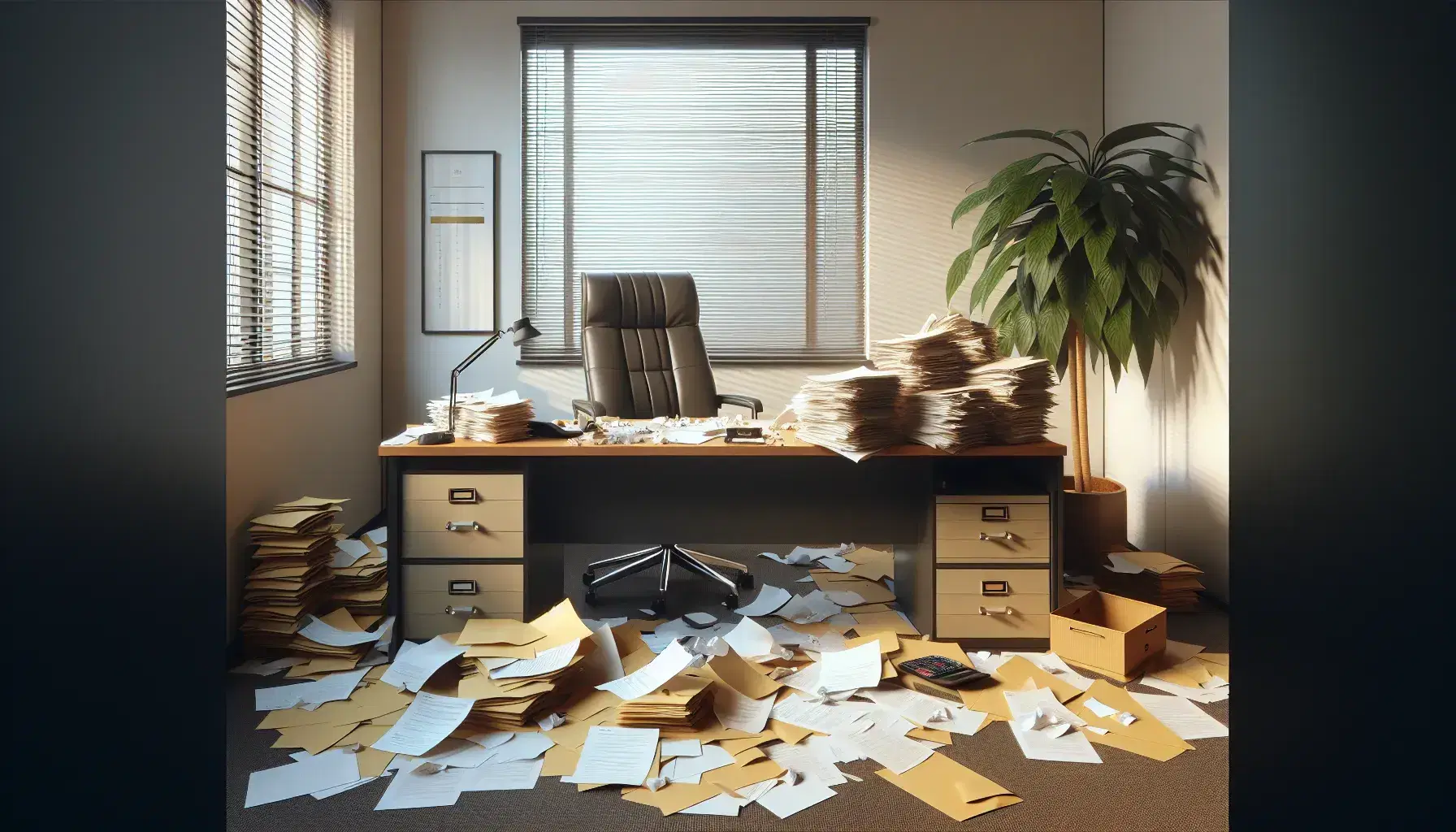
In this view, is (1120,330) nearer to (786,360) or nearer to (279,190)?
(786,360)

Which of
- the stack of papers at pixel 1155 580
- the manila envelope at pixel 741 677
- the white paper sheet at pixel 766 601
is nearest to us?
the manila envelope at pixel 741 677

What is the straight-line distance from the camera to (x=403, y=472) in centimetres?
282

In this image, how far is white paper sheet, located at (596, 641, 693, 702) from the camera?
7.83ft

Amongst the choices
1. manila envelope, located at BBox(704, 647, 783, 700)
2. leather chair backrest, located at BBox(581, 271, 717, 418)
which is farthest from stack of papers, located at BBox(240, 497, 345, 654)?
manila envelope, located at BBox(704, 647, 783, 700)

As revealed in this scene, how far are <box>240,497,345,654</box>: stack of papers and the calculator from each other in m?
1.81

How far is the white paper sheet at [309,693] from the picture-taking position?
2.46m

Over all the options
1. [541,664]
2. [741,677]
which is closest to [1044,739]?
[741,677]

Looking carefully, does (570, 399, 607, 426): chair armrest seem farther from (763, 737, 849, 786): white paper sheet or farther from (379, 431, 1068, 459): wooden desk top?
(763, 737, 849, 786): white paper sheet

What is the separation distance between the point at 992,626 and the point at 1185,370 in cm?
165

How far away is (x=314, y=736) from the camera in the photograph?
2.26 meters

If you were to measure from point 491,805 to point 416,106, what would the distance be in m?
3.90

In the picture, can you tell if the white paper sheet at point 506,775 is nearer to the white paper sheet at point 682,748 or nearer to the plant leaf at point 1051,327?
the white paper sheet at point 682,748

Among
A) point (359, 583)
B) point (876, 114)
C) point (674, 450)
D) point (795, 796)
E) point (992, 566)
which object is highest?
point (876, 114)

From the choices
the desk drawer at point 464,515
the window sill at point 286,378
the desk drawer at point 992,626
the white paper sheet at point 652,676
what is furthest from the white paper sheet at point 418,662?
the desk drawer at point 992,626
